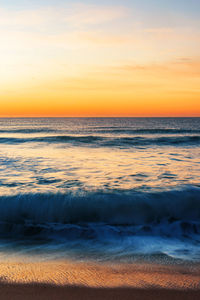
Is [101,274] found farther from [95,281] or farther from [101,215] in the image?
[101,215]

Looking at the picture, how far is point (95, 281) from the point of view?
9.13 feet

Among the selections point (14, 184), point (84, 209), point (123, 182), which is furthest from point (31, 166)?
point (84, 209)

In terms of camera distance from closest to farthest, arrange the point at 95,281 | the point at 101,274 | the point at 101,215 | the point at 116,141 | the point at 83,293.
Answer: the point at 83,293
the point at 95,281
the point at 101,274
the point at 101,215
the point at 116,141

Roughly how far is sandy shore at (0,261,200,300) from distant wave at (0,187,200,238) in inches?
53.9

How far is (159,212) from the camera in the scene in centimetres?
542

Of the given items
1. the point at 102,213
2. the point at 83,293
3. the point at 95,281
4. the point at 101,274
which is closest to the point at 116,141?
the point at 102,213

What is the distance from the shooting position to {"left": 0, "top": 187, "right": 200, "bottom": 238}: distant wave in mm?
4738

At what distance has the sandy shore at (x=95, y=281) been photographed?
99.7 inches

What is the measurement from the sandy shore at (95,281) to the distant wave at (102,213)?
4.49 ft

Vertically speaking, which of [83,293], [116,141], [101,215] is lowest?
[101,215]

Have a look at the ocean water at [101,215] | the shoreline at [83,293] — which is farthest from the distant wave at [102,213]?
the shoreline at [83,293]

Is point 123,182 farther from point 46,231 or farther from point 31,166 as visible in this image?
point 31,166

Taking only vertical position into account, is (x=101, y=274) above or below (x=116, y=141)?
below

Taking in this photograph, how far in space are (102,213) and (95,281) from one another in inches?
101
